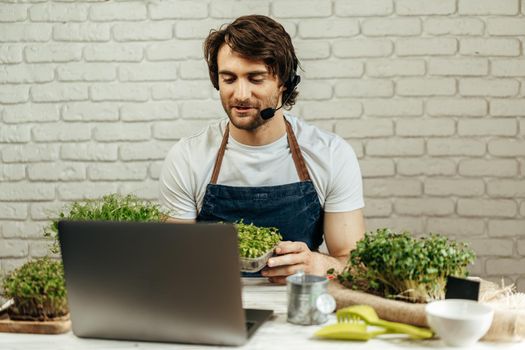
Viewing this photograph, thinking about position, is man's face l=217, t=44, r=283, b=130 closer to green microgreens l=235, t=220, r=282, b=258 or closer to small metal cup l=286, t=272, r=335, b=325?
green microgreens l=235, t=220, r=282, b=258

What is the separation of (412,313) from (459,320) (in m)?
0.14


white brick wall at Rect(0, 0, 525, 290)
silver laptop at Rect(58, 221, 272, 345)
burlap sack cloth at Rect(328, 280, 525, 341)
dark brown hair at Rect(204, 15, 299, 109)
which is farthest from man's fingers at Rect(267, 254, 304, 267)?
white brick wall at Rect(0, 0, 525, 290)

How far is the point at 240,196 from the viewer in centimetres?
237

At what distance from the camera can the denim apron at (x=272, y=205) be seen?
2.36 meters

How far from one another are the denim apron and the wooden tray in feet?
3.20

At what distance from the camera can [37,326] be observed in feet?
4.73

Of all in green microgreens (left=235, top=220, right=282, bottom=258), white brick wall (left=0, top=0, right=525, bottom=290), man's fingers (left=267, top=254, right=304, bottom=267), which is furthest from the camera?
white brick wall (left=0, top=0, right=525, bottom=290)

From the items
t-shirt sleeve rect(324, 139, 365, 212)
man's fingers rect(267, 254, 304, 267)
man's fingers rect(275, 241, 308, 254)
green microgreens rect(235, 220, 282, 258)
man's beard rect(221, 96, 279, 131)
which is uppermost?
man's beard rect(221, 96, 279, 131)

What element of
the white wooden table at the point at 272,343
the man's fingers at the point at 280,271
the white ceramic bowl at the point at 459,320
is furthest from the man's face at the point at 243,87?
the white ceramic bowl at the point at 459,320

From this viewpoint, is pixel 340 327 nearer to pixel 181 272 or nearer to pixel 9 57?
pixel 181 272

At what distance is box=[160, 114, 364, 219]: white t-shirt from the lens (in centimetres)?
241

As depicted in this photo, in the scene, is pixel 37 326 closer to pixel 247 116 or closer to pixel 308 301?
pixel 308 301

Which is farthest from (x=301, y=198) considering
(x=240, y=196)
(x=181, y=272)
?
(x=181, y=272)

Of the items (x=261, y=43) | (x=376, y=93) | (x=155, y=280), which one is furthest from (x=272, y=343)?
(x=376, y=93)
